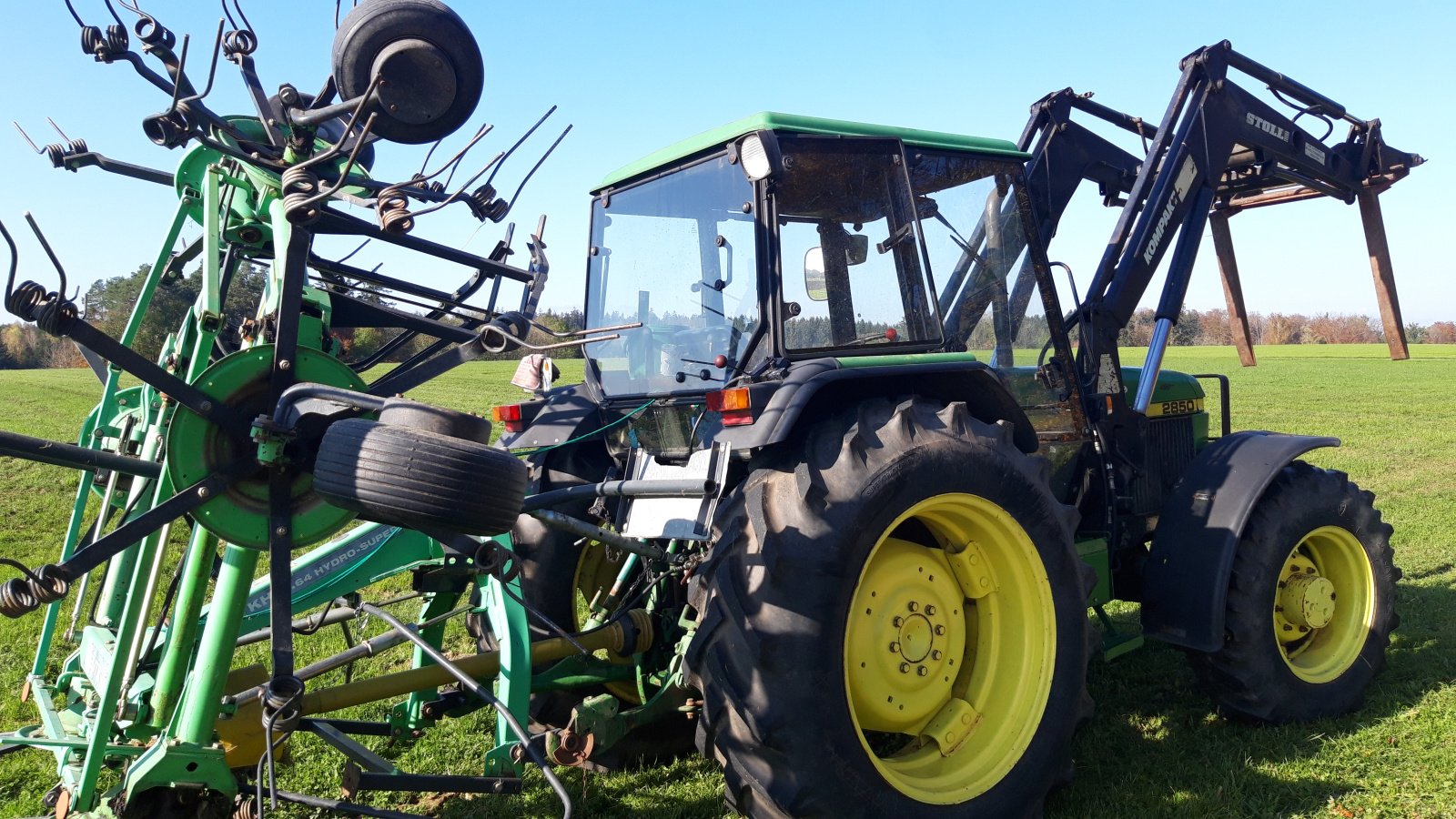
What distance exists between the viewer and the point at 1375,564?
15.6 feet

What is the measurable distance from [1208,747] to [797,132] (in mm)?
2847

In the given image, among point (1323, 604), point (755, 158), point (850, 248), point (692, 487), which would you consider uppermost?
point (755, 158)

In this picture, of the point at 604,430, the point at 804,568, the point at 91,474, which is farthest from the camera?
the point at 604,430

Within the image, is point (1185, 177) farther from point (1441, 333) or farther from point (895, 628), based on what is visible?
point (1441, 333)

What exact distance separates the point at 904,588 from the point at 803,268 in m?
1.16

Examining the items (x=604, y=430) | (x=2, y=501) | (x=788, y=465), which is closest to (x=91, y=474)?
(x=604, y=430)

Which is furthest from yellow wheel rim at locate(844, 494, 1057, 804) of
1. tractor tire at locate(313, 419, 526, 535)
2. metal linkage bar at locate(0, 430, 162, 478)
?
metal linkage bar at locate(0, 430, 162, 478)

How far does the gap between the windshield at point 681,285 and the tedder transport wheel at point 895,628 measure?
0.63m

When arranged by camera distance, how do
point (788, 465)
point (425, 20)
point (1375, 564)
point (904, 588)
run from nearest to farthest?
point (425, 20)
point (788, 465)
point (904, 588)
point (1375, 564)

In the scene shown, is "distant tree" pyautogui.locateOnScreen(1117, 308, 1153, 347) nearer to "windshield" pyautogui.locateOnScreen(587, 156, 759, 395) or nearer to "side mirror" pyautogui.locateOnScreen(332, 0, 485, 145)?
"windshield" pyautogui.locateOnScreen(587, 156, 759, 395)

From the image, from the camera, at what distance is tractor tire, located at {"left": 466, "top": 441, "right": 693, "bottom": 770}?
166 inches

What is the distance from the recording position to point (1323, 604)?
4.55m

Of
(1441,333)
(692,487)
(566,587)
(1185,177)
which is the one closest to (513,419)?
(566,587)

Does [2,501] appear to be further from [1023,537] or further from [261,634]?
[1023,537]
